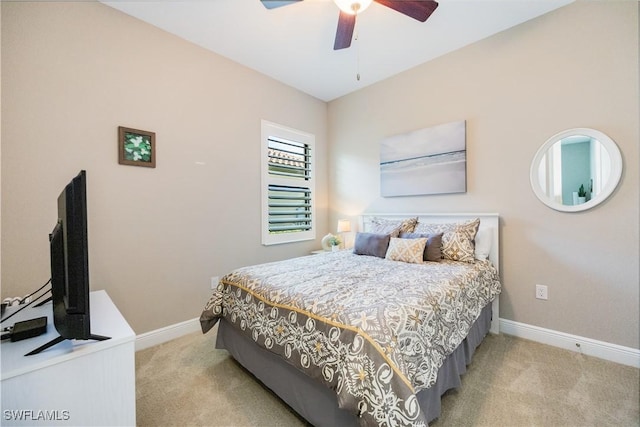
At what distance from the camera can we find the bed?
1081mm

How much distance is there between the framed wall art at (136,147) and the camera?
218cm

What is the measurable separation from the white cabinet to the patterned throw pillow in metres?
2.39

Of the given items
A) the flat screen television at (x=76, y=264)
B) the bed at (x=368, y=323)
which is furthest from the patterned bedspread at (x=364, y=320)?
the flat screen television at (x=76, y=264)

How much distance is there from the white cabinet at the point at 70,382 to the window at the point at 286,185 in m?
2.16

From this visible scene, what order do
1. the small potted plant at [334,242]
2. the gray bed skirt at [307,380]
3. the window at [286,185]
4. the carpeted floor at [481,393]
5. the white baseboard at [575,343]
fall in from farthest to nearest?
the small potted plant at [334,242]
the window at [286,185]
the white baseboard at [575,343]
the carpeted floor at [481,393]
the gray bed skirt at [307,380]

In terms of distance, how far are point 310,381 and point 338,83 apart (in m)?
3.46

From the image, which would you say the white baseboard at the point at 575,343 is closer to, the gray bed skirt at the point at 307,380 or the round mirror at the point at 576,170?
the gray bed skirt at the point at 307,380

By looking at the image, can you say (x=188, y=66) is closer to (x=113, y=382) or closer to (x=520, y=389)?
(x=113, y=382)

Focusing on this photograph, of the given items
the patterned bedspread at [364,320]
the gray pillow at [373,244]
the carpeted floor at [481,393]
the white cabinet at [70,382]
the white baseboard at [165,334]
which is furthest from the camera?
the gray pillow at [373,244]

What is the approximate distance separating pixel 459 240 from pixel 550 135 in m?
1.21

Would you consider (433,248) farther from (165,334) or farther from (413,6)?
(165,334)

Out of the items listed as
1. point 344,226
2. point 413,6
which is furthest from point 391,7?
point 344,226

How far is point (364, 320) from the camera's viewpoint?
1.18 metres

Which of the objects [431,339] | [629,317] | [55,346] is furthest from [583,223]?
[55,346]
